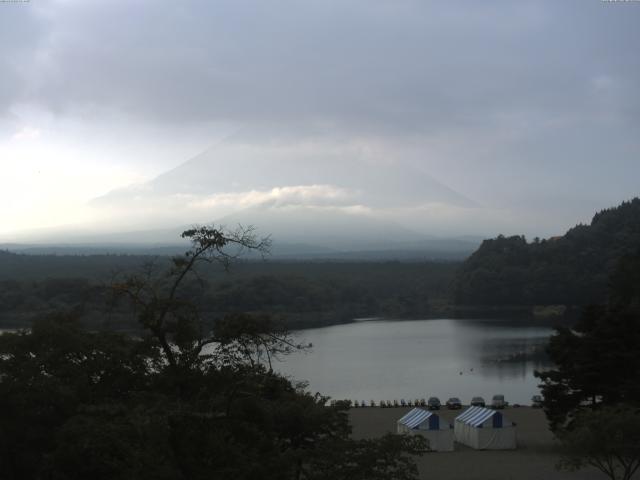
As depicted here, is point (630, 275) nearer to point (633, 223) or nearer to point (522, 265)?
point (522, 265)

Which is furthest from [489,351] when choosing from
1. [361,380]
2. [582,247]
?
[582,247]

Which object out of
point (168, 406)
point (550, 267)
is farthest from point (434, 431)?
point (550, 267)

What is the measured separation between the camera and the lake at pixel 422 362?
22281 mm

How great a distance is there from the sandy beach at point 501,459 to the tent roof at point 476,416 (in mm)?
420

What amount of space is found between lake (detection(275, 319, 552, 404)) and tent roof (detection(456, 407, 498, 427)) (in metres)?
6.92

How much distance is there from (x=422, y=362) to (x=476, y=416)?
49.5 feet

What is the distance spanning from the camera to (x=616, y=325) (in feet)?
40.1

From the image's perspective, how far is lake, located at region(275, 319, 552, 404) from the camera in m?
22.3

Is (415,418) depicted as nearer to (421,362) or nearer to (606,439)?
(606,439)

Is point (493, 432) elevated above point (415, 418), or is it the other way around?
point (415, 418)

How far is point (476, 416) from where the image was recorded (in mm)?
13281

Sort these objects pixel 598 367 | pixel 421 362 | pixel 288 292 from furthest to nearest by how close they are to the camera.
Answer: pixel 288 292, pixel 421 362, pixel 598 367

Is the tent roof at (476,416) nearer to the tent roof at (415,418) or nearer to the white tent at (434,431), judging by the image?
the white tent at (434,431)

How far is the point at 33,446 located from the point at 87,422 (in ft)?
4.84
